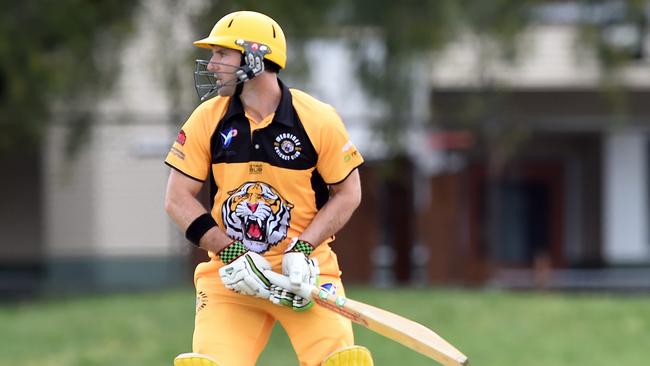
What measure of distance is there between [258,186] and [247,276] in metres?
0.44

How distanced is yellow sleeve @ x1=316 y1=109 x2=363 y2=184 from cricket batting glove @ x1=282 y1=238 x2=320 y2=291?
0.34 meters

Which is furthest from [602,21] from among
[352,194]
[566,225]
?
[352,194]

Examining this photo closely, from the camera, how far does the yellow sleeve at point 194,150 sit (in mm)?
5508

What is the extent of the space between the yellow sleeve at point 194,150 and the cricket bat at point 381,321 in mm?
605

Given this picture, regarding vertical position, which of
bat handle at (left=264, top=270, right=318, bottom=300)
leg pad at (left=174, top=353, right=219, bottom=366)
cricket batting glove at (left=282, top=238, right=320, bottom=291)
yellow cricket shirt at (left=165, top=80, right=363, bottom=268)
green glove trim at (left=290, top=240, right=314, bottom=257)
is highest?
yellow cricket shirt at (left=165, top=80, right=363, bottom=268)

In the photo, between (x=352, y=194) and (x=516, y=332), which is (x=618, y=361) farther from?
(x=352, y=194)

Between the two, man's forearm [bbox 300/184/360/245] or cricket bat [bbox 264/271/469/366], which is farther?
man's forearm [bbox 300/184/360/245]

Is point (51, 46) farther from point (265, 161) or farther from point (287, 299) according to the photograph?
point (287, 299)

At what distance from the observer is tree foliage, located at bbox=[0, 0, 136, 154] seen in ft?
44.6

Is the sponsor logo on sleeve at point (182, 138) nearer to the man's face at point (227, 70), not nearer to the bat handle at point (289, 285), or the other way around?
the man's face at point (227, 70)

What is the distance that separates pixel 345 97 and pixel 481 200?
9.69 metres

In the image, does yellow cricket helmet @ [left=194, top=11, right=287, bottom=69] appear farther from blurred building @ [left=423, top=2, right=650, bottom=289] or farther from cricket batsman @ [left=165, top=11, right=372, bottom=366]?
blurred building @ [left=423, top=2, right=650, bottom=289]

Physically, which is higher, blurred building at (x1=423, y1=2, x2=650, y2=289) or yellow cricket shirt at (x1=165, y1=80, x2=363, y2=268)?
yellow cricket shirt at (x1=165, y1=80, x2=363, y2=268)

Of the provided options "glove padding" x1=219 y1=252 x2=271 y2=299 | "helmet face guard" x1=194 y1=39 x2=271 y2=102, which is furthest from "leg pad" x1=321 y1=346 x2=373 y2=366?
"helmet face guard" x1=194 y1=39 x2=271 y2=102
